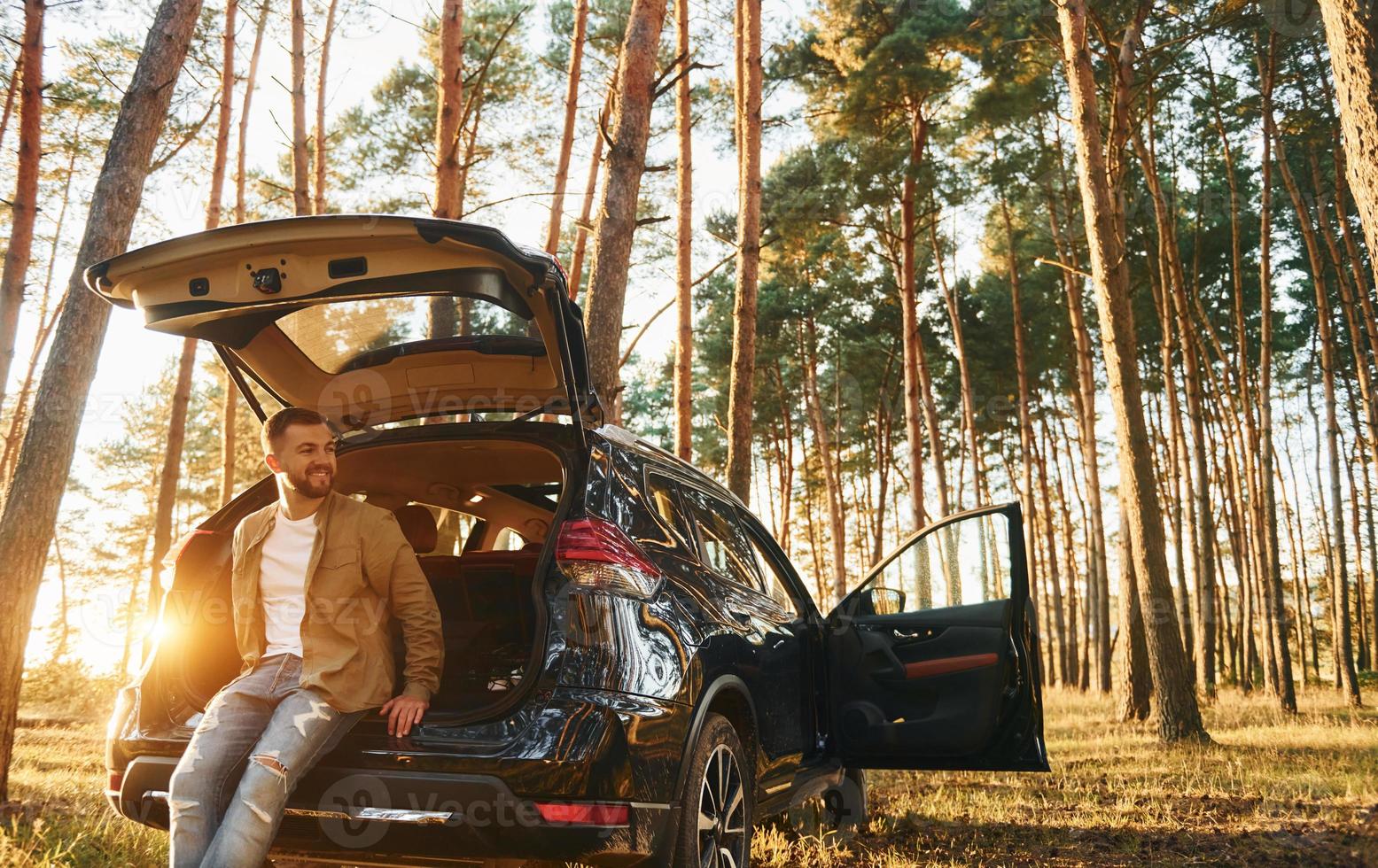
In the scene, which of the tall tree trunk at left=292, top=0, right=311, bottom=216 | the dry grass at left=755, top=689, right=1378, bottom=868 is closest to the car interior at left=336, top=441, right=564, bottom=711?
the dry grass at left=755, top=689, right=1378, bottom=868

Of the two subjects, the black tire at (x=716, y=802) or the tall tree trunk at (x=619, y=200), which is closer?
the black tire at (x=716, y=802)

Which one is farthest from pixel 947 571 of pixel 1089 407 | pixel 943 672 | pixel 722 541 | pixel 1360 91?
pixel 1089 407

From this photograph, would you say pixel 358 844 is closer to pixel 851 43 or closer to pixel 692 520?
pixel 692 520

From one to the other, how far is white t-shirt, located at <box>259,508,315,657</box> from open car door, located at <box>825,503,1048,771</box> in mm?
2434

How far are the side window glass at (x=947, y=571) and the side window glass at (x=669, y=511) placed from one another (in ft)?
4.69

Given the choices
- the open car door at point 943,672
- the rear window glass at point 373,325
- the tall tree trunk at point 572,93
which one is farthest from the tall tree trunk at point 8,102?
the open car door at point 943,672

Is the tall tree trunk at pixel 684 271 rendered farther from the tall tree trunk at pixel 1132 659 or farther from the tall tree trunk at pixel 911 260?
the tall tree trunk at pixel 911 260

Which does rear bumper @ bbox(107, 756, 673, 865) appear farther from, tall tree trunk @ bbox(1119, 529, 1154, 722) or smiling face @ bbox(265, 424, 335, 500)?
tall tree trunk @ bbox(1119, 529, 1154, 722)

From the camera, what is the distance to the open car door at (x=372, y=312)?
Result: 317 cm

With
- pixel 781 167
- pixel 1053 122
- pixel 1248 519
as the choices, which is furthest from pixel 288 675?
pixel 1248 519

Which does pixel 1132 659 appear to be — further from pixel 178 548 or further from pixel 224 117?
pixel 224 117

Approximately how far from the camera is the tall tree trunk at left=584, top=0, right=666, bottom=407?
6965 mm

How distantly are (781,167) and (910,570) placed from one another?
15782mm

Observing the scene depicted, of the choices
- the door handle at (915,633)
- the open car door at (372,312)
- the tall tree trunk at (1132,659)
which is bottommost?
the tall tree trunk at (1132,659)
